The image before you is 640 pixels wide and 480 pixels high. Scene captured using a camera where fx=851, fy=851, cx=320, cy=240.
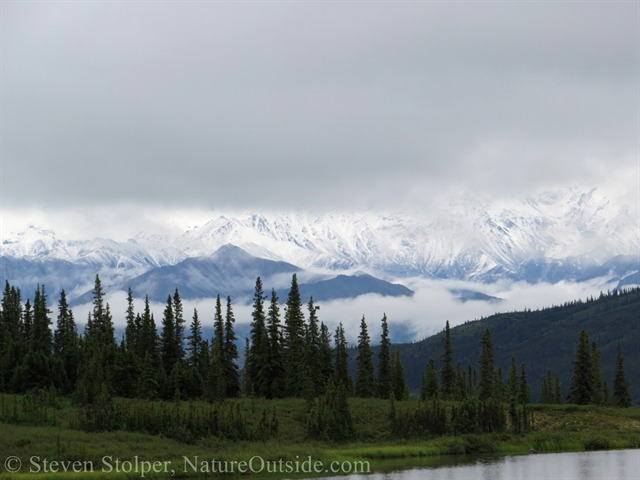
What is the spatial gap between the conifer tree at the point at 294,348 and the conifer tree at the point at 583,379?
39.7 meters

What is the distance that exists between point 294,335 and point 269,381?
6.98m

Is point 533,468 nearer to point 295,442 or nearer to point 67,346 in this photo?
point 295,442

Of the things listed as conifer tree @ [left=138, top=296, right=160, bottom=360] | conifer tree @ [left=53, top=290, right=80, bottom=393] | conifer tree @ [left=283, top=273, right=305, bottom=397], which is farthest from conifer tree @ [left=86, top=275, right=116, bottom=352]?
conifer tree @ [left=283, top=273, right=305, bottom=397]

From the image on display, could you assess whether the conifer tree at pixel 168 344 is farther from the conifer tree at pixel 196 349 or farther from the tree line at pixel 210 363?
the conifer tree at pixel 196 349

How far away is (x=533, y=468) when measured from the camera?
71.9 m

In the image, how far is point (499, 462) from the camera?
3014 inches

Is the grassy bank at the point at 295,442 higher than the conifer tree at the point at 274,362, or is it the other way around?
the conifer tree at the point at 274,362

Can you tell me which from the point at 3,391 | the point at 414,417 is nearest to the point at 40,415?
the point at 3,391

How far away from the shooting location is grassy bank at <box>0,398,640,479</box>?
68750 mm

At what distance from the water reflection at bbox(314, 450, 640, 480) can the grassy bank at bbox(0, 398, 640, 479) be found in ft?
14.7

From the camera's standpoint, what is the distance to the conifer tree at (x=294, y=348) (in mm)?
111938

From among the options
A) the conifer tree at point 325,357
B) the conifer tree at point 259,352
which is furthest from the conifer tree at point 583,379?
the conifer tree at point 259,352

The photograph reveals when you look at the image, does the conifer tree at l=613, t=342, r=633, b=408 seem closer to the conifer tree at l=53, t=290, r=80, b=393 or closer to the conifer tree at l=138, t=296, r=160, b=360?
the conifer tree at l=138, t=296, r=160, b=360

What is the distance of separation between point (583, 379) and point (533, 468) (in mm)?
53229
